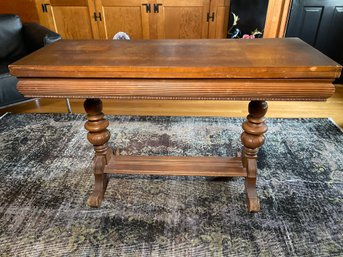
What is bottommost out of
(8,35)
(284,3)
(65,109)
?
(65,109)

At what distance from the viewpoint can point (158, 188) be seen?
4.60 ft

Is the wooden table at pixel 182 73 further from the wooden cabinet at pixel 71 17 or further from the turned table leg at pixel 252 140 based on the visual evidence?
the wooden cabinet at pixel 71 17

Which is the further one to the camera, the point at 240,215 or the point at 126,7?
the point at 126,7

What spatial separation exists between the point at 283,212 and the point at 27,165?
4.85 feet

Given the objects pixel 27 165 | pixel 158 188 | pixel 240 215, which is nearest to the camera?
pixel 240 215

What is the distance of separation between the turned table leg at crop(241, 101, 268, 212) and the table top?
243 millimetres

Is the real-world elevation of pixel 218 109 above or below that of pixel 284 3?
below

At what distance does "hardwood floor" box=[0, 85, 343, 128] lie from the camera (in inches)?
86.4

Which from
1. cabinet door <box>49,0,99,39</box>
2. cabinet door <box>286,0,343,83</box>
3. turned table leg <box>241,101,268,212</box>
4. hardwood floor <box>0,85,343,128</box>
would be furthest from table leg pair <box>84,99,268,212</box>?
cabinet door <box>49,0,99,39</box>

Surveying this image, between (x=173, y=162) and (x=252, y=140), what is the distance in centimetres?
42

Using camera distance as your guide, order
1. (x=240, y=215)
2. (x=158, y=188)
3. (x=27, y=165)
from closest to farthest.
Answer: (x=240, y=215) → (x=158, y=188) → (x=27, y=165)

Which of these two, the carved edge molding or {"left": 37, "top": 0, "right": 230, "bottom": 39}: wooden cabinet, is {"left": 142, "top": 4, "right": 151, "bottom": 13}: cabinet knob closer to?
{"left": 37, "top": 0, "right": 230, "bottom": 39}: wooden cabinet

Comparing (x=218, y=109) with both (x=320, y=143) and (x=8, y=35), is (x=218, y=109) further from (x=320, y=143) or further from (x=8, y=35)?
(x=8, y=35)

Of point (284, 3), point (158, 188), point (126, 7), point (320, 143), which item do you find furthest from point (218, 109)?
point (126, 7)
